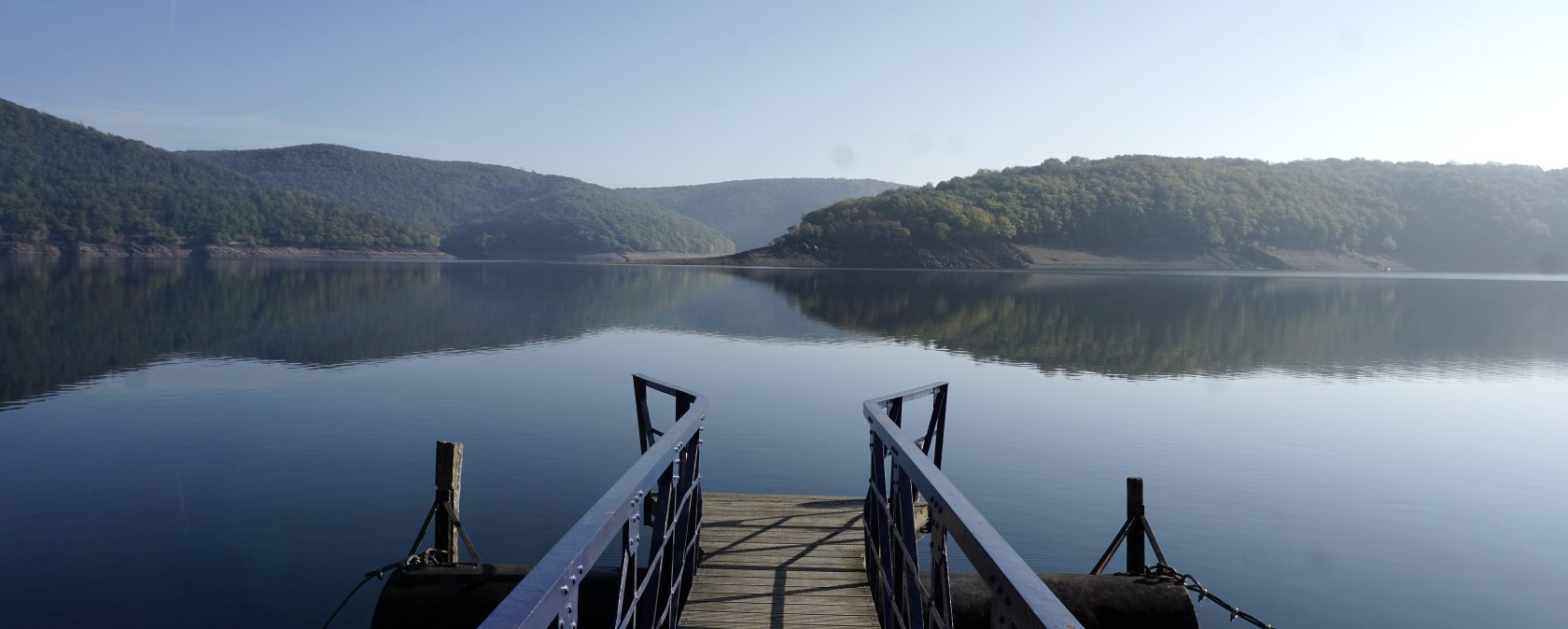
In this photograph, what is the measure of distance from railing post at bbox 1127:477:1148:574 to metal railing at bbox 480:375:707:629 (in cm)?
364

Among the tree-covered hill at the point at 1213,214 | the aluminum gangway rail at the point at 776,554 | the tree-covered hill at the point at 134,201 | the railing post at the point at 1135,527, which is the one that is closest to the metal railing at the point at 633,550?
the aluminum gangway rail at the point at 776,554

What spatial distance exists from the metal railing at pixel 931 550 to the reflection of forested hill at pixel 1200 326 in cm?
2007

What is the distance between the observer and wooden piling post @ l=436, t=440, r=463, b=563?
24.0 feet

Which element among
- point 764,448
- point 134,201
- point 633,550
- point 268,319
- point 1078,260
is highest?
point 134,201

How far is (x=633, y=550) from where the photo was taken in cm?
361

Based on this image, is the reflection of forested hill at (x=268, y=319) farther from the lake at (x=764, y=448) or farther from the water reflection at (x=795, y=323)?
the lake at (x=764, y=448)

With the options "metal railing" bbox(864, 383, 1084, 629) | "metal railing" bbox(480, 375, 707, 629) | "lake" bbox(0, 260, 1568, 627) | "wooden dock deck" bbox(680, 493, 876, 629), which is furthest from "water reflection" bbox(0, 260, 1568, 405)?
"metal railing" bbox(864, 383, 1084, 629)

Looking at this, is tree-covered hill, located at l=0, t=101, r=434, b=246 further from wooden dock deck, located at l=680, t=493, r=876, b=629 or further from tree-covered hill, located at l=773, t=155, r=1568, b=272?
wooden dock deck, located at l=680, t=493, r=876, b=629

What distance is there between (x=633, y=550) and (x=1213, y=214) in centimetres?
14355

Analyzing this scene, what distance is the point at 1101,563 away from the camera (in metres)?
7.67

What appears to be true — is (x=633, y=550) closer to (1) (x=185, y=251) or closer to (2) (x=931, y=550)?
(2) (x=931, y=550)

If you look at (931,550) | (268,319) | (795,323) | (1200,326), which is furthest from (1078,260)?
(931,550)

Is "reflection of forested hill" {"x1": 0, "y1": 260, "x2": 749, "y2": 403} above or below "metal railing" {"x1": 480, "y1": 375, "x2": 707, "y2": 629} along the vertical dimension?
below

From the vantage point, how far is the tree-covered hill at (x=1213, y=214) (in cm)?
12794
